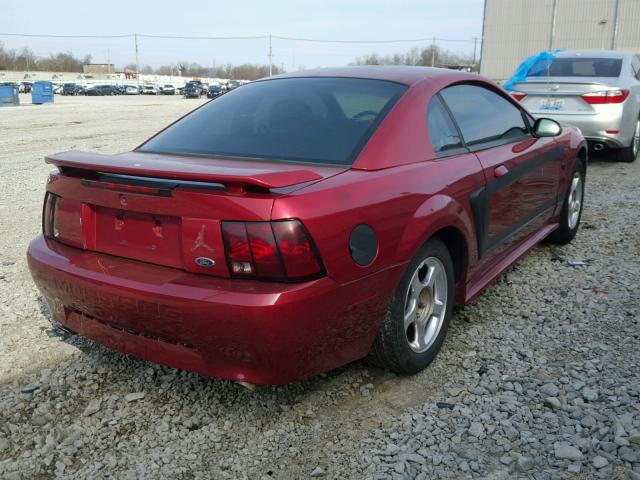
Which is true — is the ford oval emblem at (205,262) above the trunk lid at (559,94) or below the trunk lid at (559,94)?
below

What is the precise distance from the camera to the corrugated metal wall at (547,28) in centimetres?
3588

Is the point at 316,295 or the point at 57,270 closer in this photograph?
the point at 316,295

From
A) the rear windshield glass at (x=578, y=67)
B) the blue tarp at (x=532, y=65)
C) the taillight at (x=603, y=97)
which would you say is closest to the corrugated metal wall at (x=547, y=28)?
the blue tarp at (x=532, y=65)

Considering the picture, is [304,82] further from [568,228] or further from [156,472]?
[568,228]

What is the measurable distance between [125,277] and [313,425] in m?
0.99

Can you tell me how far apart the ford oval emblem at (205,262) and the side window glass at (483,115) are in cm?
169

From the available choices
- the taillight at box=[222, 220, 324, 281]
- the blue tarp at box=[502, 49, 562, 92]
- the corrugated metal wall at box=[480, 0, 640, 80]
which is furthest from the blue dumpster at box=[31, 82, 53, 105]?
the taillight at box=[222, 220, 324, 281]

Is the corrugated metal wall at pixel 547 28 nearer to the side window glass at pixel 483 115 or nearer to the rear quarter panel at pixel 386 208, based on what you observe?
the side window glass at pixel 483 115

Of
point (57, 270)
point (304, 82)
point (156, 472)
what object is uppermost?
point (304, 82)

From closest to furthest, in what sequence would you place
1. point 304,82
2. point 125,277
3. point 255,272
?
point 255,272 → point 125,277 → point 304,82

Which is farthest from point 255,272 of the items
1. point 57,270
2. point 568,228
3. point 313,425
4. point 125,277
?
point 568,228

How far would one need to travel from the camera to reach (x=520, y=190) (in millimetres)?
3633

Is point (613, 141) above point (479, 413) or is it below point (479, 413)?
above

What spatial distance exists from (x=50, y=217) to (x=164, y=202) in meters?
0.82
